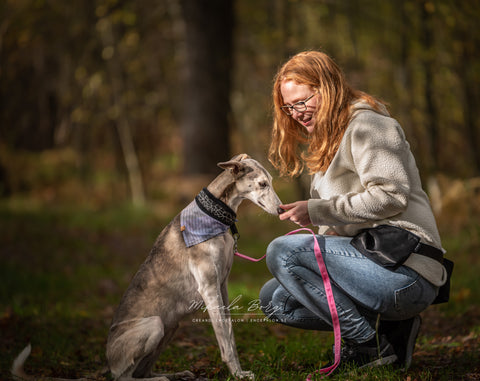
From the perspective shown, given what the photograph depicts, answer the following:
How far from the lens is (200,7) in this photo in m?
10.7

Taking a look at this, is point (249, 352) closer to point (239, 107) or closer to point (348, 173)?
point (348, 173)

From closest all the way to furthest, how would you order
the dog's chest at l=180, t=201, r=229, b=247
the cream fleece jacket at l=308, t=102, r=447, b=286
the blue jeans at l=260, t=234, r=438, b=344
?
the cream fleece jacket at l=308, t=102, r=447, b=286
the blue jeans at l=260, t=234, r=438, b=344
the dog's chest at l=180, t=201, r=229, b=247

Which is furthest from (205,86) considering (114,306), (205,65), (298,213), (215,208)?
(298,213)

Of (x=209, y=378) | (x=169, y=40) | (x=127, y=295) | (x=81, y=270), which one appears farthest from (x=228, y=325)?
(x=169, y=40)

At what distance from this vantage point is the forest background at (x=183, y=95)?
26.5 ft

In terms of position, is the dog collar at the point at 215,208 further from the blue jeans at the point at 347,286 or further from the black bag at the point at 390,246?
the black bag at the point at 390,246

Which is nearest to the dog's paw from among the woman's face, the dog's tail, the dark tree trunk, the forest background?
the dog's tail

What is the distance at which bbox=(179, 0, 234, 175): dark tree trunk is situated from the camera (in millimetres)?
10680

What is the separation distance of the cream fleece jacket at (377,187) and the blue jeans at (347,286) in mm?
134

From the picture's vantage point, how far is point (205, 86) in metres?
10.7

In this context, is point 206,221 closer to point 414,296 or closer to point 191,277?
point 191,277

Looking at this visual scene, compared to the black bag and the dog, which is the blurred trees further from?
the dog

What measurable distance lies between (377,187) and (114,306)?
163 inches

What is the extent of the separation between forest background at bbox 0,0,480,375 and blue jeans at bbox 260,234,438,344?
1.28m
